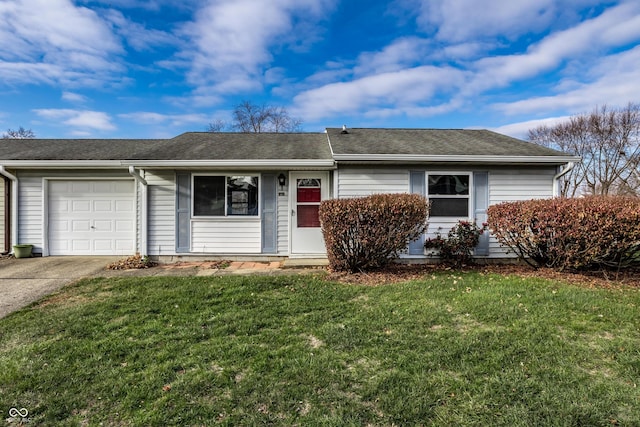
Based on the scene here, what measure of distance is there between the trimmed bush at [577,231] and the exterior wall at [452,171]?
1049 millimetres

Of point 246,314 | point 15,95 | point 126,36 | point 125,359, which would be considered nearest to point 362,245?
point 246,314

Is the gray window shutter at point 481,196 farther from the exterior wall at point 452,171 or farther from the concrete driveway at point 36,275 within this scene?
the concrete driveway at point 36,275

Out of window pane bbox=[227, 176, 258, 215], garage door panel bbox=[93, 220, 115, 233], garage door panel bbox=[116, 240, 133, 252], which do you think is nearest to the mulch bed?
window pane bbox=[227, 176, 258, 215]

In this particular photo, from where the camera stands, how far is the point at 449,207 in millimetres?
7082

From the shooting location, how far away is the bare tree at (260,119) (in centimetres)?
2461

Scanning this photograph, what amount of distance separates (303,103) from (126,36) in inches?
451

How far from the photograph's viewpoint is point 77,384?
237 centimetres

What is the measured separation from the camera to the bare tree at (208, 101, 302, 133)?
24609 mm

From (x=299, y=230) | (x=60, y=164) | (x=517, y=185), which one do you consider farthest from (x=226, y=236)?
(x=517, y=185)

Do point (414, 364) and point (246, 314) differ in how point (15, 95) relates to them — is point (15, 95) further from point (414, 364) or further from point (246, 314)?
point (414, 364)

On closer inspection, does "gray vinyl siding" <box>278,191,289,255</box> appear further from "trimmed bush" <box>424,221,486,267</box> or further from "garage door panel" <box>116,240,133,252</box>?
"garage door panel" <box>116,240,133,252</box>

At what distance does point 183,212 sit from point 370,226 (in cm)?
456

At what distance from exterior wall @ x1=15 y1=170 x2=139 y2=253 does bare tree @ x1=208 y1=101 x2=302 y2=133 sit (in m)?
17.5

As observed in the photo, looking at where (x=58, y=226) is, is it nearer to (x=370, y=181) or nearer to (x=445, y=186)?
(x=370, y=181)
